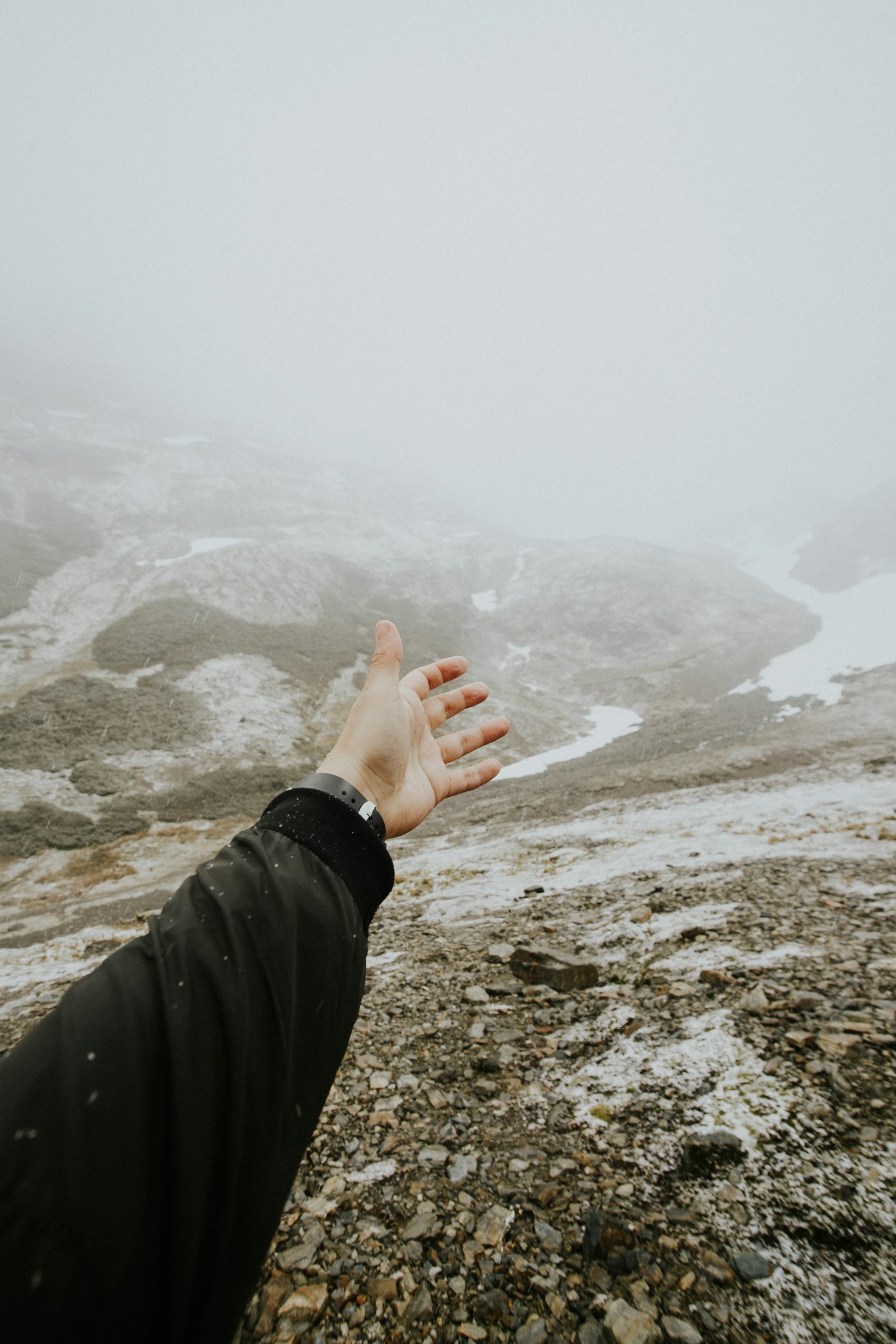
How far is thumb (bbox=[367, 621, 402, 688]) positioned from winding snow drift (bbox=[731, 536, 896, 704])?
4222cm

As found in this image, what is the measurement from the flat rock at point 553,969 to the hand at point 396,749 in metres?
2.77

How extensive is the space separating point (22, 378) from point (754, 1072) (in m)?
168

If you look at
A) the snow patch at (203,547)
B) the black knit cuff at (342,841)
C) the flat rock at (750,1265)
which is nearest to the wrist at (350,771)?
the black knit cuff at (342,841)

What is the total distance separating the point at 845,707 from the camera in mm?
31203

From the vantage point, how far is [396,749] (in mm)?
3354

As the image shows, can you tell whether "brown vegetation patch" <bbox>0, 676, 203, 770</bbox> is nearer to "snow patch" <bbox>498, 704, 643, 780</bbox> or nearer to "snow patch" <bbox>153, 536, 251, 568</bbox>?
"snow patch" <bbox>498, 704, 643, 780</bbox>

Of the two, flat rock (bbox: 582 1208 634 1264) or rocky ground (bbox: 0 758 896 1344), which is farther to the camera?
flat rock (bbox: 582 1208 634 1264)

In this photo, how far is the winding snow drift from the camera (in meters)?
44.2

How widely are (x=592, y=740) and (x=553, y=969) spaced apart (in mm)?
34722

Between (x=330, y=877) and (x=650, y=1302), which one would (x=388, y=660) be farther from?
(x=650, y=1302)

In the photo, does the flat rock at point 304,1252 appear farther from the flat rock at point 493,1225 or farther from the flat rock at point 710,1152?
the flat rock at point 710,1152

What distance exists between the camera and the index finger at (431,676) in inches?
174

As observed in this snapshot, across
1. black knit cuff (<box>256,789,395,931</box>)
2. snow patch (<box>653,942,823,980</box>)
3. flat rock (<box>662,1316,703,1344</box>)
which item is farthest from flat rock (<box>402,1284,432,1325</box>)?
snow patch (<box>653,942,823,980</box>)

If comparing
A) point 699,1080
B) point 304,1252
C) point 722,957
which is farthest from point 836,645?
point 304,1252
